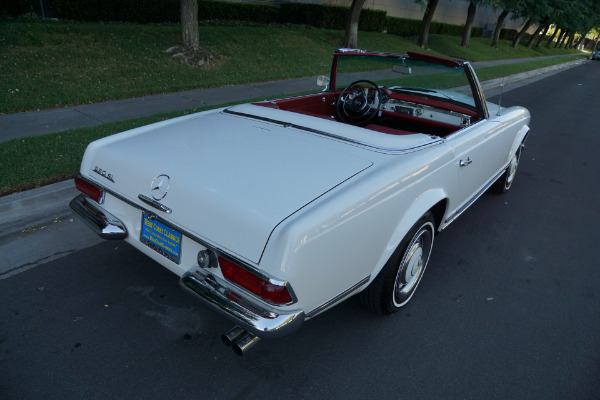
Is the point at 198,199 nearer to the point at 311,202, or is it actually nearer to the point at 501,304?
the point at 311,202

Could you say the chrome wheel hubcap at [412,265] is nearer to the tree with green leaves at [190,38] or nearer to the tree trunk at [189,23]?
the tree with green leaves at [190,38]

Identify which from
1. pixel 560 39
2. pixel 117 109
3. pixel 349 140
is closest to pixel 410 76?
pixel 349 140

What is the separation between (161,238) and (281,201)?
0.76 meters

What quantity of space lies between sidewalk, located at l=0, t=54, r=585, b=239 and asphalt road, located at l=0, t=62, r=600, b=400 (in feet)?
2.68

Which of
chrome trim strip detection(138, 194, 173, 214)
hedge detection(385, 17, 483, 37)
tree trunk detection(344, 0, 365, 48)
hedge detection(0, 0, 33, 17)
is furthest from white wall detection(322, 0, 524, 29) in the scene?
chrome trim strip detection(138, 194, 173, 214)

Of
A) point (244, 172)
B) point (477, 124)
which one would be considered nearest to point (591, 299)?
point (477, 124)

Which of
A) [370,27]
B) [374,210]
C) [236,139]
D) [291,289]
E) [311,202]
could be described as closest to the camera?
[291,289]

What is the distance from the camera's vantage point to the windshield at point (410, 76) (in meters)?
3.38

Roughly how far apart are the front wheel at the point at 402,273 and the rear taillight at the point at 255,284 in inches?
35.6

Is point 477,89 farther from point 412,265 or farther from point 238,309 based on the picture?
point 238,309

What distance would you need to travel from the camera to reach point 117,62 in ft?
30.8

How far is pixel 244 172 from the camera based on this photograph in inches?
87.7

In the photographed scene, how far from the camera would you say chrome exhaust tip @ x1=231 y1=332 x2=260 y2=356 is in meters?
1.99

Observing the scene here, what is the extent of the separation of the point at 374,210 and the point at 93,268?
2203 mm
